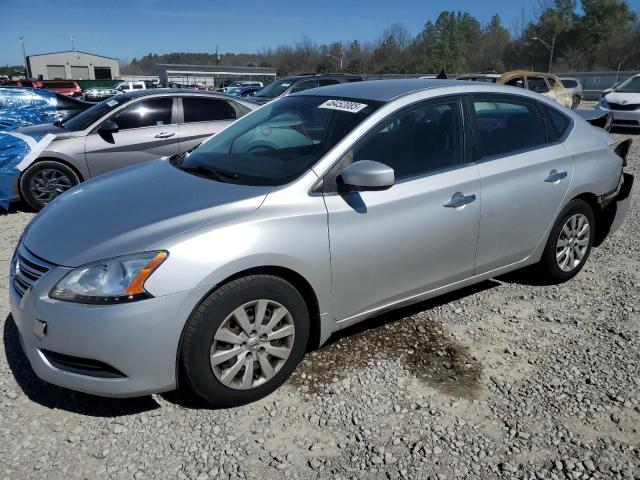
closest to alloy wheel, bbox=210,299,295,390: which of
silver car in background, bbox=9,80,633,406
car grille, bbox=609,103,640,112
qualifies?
silver car in background, bbox=9,80,633,406

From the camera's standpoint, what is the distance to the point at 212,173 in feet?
10.5

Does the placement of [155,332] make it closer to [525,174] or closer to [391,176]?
[391,176]

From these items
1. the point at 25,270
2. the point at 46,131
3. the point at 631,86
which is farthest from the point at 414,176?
the point at 631,86

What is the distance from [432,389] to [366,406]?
418 mm

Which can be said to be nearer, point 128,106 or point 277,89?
point 128,106

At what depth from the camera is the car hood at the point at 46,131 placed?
263 inches

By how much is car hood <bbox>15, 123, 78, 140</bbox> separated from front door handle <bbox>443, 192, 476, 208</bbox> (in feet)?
17.8

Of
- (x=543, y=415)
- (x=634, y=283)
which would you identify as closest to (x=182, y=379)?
(x=543, y=415)

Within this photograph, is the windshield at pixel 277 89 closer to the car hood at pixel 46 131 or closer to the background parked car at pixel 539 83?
the background parked car at pixel 539 83

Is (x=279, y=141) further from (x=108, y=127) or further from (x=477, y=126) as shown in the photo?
(x=108, y=127)

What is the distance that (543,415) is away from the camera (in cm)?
272

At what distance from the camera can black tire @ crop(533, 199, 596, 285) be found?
4020 mm

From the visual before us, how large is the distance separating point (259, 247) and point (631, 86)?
15179mm

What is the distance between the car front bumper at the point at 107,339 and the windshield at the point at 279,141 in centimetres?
95
